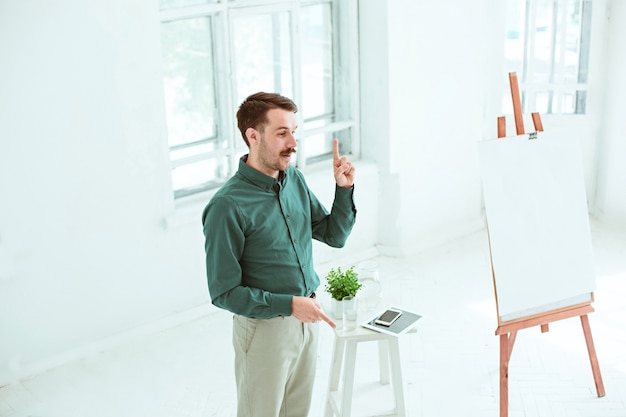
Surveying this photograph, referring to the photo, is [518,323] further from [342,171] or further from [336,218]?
[342,171]

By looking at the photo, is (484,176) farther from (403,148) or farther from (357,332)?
(403,148)

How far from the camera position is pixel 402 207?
652 centimetres

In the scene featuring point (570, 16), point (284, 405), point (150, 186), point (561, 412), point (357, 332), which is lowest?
point (561, 412)

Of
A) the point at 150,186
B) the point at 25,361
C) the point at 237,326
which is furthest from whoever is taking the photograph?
the point at 150,186

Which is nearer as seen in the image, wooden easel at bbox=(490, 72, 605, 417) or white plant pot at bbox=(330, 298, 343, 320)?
white plant pot at bbox=(330, 298, 343, 320)

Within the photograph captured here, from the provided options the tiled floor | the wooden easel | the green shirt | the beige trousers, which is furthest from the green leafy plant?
the wooden easel

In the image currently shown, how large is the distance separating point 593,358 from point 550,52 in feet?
11.6

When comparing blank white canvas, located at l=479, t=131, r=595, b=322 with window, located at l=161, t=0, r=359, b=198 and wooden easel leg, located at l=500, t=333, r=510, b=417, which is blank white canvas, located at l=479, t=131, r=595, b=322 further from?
window, located at l=161, t=0, r=359, b=198

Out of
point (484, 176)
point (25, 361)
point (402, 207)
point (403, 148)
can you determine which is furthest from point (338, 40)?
point (25, 361)

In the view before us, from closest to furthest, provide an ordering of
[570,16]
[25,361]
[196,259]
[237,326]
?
[237,326] < [25,361] < [196,259] < [570,16]

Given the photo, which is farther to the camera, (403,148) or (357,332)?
(403,148)

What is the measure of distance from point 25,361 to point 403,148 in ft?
10.6

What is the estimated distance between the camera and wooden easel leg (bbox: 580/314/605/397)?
4.33 meters

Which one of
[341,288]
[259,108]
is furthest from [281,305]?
[259,108]
